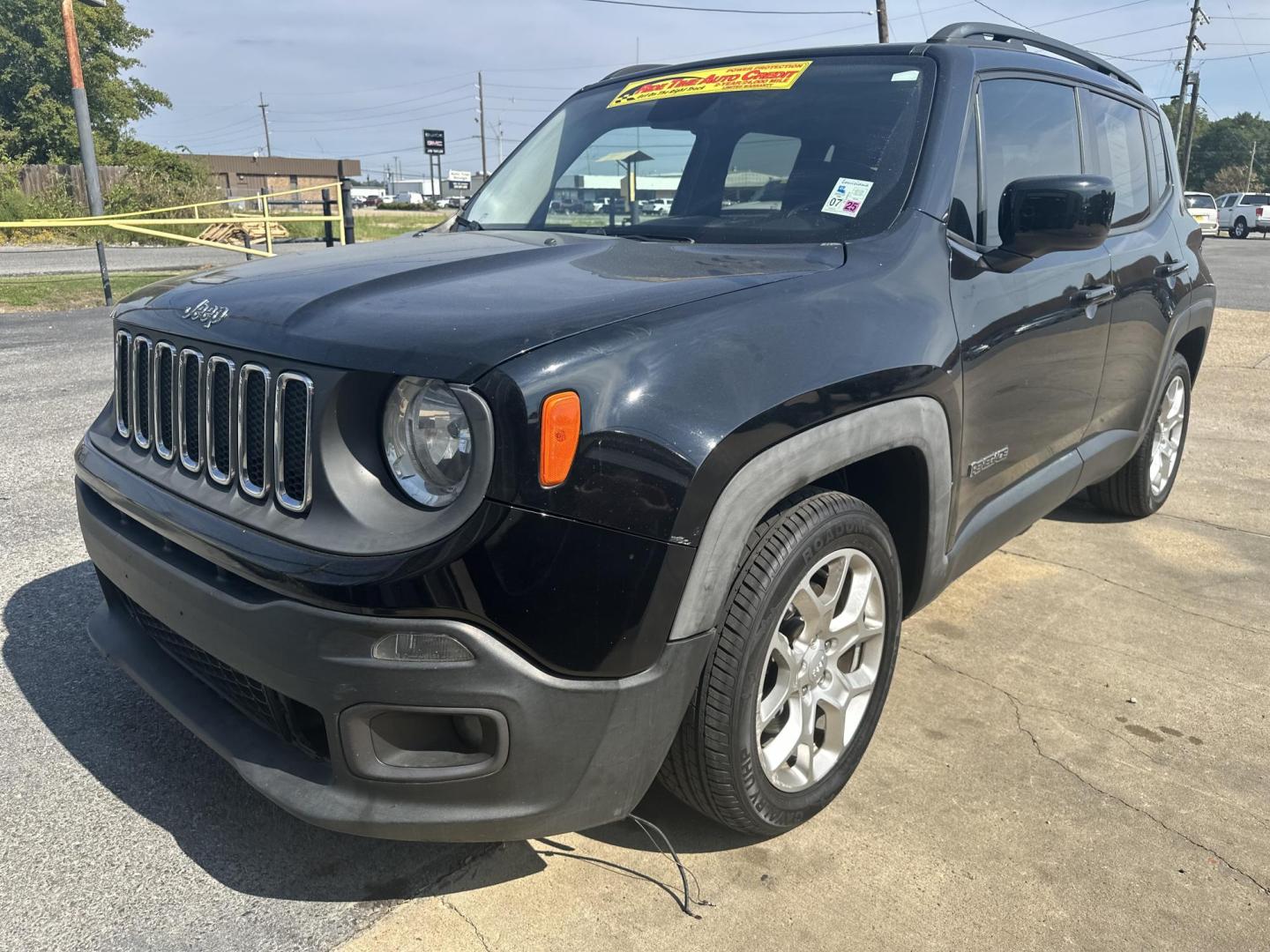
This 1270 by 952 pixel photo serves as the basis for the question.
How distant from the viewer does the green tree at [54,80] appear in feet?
136

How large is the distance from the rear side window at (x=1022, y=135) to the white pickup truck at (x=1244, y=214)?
134ft

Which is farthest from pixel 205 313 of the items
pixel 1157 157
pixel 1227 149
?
pixel 1227 149

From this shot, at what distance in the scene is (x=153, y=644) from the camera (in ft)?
8.36

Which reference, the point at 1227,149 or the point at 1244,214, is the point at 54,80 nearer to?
the point at 1244,214

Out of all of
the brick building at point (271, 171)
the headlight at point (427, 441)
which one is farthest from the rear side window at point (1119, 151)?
the brick building at point (271, 171)

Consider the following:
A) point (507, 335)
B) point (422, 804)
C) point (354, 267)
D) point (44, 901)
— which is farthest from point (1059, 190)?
point (44, 901)

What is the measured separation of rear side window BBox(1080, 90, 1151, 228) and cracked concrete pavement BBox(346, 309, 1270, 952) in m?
1.56

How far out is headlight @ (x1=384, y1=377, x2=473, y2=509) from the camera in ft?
6.12

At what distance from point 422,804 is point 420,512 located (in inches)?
22.5

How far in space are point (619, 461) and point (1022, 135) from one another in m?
2.14

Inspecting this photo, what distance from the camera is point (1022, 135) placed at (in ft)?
10.5

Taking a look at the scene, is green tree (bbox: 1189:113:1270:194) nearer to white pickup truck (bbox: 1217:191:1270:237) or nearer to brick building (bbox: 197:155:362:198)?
white pickup truck (bbox: 1217:191:1270:237)

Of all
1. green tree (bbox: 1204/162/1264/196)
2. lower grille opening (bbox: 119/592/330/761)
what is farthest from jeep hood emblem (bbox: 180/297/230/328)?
green tree (bbox: 1204/162/1264/196)

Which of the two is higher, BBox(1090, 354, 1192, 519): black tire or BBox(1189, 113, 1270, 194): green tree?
BBox(1189, 113, 1270, 194): green tree
